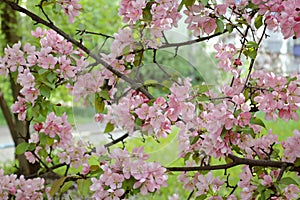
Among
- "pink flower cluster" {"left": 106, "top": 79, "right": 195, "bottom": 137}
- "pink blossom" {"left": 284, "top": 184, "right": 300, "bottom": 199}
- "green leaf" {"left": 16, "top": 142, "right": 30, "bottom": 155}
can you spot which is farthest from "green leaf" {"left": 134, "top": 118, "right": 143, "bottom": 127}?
"green leaf" {"left": 16, "top": 142, "right": 30, "bottom": 155}

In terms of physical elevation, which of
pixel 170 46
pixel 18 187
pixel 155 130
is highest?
pixel 170 46

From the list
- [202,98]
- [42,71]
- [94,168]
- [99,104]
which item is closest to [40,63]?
[42,71]

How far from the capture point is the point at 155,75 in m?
1.46

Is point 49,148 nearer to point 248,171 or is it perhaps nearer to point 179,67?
point 179,67

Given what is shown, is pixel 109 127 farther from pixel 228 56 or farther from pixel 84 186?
pixel 228 56

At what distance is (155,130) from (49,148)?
46 centimetres

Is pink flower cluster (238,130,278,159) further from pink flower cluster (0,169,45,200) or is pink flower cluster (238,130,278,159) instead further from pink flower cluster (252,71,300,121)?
pink flower cluster (0,169,45,200)

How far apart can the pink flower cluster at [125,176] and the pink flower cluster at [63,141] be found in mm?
236

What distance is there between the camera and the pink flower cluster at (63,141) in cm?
130

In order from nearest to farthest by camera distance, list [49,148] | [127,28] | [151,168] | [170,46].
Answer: [151,168]
[127,28]
[170,46]
[49,148]

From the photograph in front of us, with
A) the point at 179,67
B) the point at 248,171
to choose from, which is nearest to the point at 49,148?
the point at 179,67

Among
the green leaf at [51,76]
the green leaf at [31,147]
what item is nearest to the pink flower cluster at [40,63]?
the green leaf at [51,76]

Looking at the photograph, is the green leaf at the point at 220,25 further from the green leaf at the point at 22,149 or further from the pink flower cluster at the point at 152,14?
the green leaf at the point at 22,149

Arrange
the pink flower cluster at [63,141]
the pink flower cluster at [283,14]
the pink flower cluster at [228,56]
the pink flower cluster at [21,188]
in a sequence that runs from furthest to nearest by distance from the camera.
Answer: the pink flower cluster at [21,188]
the pink flower cluster at [63,141]
the pink flower cluster at [228,56]
the pink flower cluster at [283,14]
